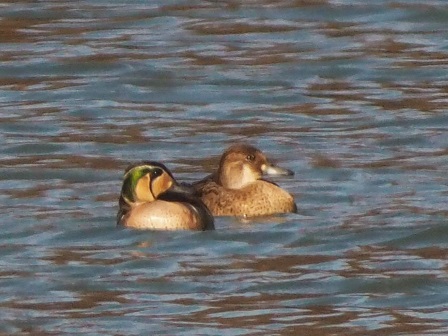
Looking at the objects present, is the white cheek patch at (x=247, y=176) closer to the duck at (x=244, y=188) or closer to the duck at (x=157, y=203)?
the duck at (x=244, y=188)

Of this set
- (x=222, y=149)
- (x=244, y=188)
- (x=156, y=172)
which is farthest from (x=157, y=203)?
(x=222, y=149)

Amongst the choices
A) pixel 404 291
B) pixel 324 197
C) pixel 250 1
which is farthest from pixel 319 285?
pixel 250 1

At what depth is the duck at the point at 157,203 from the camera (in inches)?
454

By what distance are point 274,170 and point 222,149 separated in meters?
1.48

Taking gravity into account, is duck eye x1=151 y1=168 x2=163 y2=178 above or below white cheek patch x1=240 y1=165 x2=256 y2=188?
above

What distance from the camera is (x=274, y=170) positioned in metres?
12.5

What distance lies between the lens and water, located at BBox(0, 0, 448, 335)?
9.71 meters

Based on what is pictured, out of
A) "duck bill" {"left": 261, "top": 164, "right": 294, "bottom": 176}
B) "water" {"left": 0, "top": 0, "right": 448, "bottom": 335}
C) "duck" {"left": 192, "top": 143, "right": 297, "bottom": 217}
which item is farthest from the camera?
"duck bill" {"left": 261, "top": 164, "right": 294, "bottom": 176}

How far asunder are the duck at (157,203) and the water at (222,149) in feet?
0.40

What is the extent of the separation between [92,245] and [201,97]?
15.8 ft

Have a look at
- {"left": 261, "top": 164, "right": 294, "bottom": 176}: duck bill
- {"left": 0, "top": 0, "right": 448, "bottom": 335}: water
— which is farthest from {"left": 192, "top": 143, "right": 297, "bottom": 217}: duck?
{"left": 0, "top": 0, "right": 448, "bottom": 335}: water

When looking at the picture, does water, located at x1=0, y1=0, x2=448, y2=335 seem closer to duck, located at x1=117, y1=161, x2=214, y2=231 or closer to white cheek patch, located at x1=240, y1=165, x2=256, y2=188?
duck, located at x1=117, y1=161, x2=214, y2=231

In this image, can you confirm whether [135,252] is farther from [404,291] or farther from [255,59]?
[255,59]

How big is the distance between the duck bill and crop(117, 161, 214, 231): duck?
0.73m
